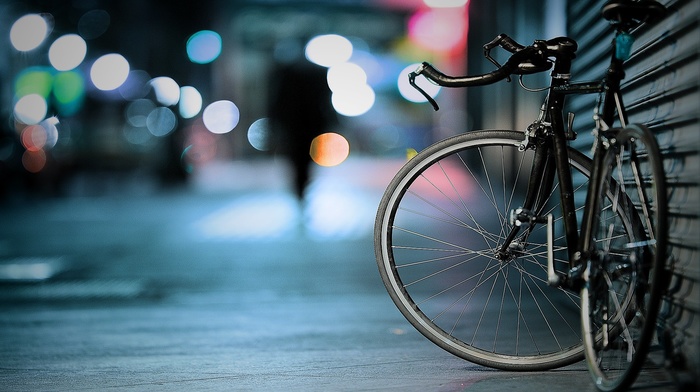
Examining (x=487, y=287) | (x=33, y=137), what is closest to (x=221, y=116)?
(x=33, y=137)

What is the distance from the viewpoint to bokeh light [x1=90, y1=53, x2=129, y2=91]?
21734 millimetres

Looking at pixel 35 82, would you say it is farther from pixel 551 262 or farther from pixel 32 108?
pixel 551 262

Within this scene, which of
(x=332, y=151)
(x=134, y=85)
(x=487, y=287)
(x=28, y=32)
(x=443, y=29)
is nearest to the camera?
(x=487, y=287)

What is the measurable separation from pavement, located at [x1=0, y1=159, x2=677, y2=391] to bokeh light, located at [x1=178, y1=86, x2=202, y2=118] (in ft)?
→ 27.9

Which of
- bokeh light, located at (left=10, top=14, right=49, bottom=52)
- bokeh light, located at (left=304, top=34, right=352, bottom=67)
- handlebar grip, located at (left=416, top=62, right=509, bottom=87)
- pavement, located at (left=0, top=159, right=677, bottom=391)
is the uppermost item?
bokeh light, located at (left=304, top=34, right=352, bottom=67)

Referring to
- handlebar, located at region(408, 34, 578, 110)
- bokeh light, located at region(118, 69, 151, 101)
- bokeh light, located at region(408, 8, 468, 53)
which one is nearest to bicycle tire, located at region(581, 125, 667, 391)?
handlebar, located at region(408, 34, 578, 110)

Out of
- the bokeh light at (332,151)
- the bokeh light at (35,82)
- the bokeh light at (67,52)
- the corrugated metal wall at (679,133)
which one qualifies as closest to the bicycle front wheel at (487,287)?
the corrugated metal wall at (679,133)

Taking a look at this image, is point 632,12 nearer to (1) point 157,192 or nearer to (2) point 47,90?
(1) point 157,192

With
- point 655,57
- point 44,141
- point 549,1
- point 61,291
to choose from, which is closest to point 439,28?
point 44,141

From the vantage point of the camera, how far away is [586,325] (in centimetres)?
315

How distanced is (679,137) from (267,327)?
8.14ft

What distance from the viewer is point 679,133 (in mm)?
3350

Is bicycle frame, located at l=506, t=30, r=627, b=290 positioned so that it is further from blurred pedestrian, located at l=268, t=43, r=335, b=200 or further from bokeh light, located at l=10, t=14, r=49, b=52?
bokeh light, located at l=10, t=14, r=49, b=52

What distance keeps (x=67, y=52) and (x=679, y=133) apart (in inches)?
759
